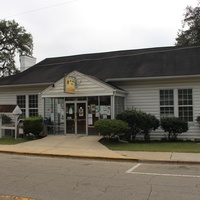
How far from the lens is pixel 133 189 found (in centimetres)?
681

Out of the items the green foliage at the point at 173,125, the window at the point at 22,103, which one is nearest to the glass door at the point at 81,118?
the green foliage at the point at 173,125

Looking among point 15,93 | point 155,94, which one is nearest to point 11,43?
point 15,93

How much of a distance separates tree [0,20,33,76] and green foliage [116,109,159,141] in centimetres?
2980

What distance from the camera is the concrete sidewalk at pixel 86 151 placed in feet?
36.2

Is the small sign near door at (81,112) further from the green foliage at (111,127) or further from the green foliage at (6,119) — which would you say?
the green foliage at (6,119)

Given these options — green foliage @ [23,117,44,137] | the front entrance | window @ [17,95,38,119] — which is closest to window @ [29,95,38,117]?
window @ [17,95,38,119]

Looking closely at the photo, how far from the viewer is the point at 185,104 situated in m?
17.3

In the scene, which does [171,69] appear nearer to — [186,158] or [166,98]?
[166,98]

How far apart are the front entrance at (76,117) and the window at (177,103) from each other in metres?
4.68

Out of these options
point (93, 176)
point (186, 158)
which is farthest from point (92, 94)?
point (93, 176)

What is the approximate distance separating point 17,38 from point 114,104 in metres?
30.6

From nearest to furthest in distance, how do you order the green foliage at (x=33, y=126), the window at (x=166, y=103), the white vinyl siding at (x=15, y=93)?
the window at (x=166, y=103) → the green foliage at (x=33, y=126) → the white vinyl siding at (x=15, y=93)

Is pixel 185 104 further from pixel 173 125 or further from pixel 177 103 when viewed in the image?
pixel 173 125

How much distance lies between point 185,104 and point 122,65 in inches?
214
